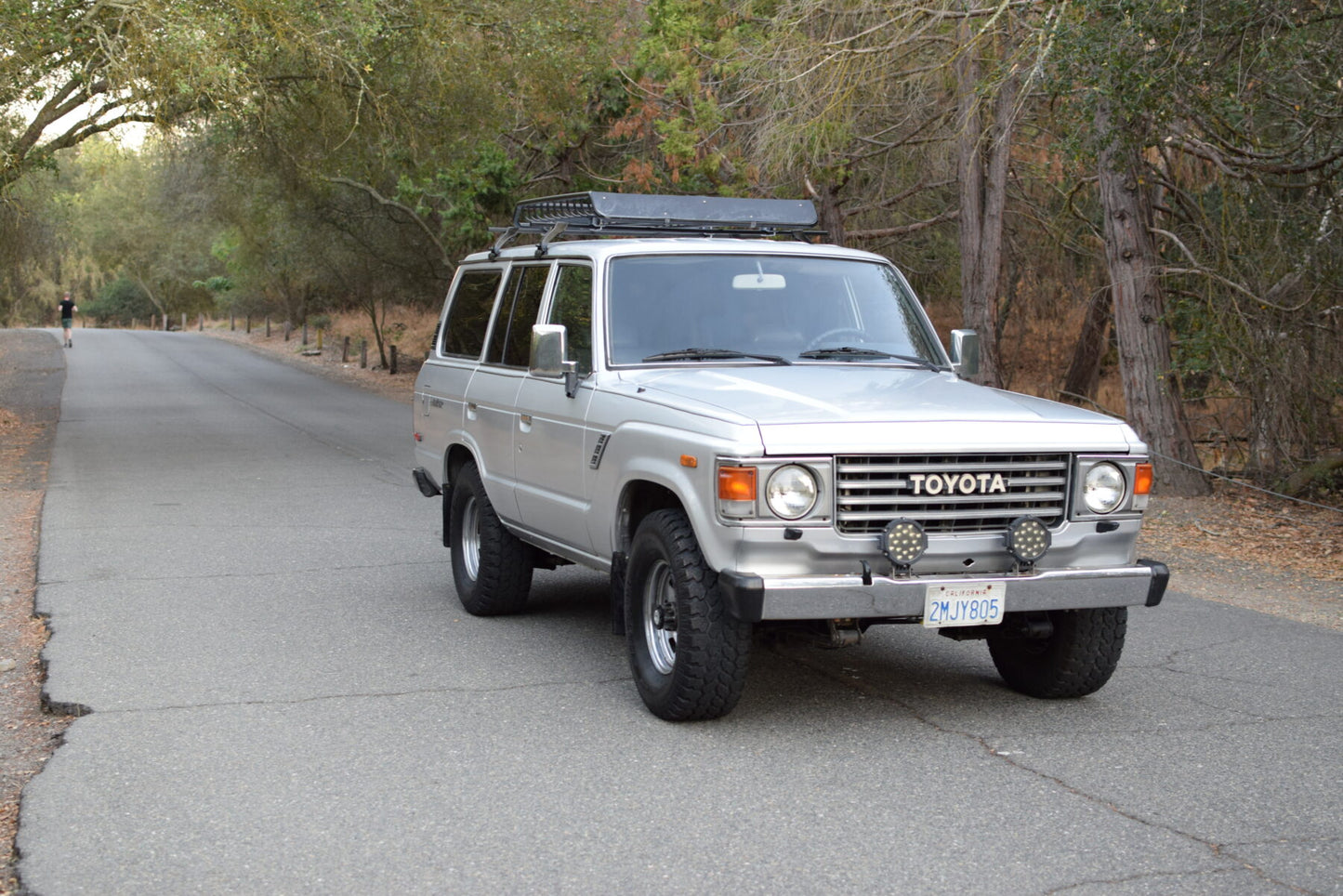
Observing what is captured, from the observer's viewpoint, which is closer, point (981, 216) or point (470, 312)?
point (470, 312)

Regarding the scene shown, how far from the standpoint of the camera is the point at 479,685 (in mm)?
6480

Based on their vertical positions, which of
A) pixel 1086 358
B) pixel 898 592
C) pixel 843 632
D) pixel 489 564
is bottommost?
pixel 489 564

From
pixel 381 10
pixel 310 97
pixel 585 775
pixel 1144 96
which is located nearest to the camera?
pixel 585 775

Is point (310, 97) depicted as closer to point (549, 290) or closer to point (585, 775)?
point (549, 290)

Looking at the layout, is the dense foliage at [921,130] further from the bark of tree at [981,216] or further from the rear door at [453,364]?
the rear door at [453,364]

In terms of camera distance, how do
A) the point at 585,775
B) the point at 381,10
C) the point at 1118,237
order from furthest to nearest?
1. the point at 381,10
2. the point at 1118,237
3. the point at 585,775

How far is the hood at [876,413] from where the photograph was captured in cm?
541

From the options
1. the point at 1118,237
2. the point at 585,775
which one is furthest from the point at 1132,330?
the point at 585,775

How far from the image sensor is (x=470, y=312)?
28.3 feet

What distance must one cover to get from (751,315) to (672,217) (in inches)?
41.2

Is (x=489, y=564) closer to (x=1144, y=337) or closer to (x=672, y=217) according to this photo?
(x=672, y=217)

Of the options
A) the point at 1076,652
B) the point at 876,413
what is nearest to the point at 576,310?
the point at 876,413

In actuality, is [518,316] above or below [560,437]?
above

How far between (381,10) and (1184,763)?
13.7 meters
